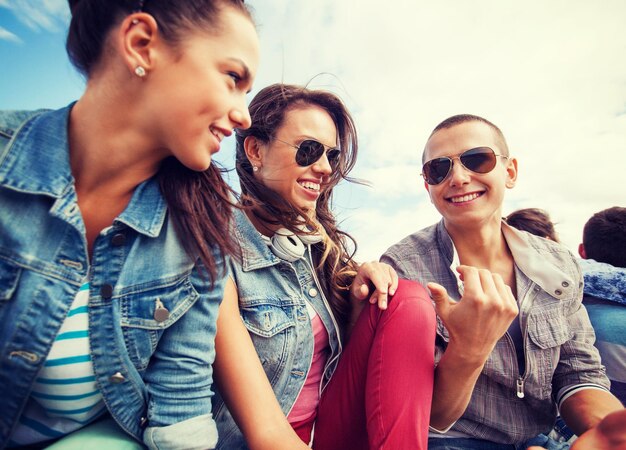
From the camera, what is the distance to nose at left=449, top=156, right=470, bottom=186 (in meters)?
2.51

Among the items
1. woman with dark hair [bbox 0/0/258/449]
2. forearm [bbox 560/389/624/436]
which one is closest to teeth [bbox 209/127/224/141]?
woman with dark hair [bbox 0/0/258/449]

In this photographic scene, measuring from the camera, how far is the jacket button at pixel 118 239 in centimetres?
137

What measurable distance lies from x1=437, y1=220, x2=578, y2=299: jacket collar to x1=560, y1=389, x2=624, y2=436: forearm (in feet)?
1.75

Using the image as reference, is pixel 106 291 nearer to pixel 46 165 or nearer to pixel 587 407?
pixel 46 165

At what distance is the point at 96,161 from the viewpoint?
1.40 metres

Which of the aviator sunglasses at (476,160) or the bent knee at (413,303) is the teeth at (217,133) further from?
the aviator sunglasses at (476,160)

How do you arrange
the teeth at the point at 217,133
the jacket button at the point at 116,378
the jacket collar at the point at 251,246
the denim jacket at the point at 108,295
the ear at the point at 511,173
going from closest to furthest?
the denim jacket at the point at 108,295, the jacket button at the point at 116,378, the teeth at the point at 217,133, the jacket collar at the point at 251,246, the ear at the point at 511,173

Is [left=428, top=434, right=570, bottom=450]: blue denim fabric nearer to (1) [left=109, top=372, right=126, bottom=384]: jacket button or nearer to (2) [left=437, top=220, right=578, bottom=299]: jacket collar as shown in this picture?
(2) [left=437, top=220, right=578, bottom=299]: jacket collar

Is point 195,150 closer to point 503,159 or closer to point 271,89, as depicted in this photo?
point 271,89

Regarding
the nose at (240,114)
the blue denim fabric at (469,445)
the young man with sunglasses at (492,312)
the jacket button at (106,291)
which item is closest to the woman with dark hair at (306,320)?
the young man with sunglasses at (492,312)

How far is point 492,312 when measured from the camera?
5.44 ft

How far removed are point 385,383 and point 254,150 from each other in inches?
64.9

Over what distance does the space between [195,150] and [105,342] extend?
71 cm

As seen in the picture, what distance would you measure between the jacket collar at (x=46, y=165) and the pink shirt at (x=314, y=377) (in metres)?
1.03
